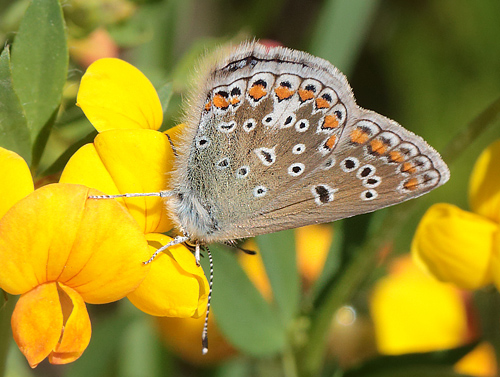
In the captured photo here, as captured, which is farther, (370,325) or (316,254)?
(316,254)

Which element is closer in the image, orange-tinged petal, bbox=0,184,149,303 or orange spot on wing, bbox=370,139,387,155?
orange-tinged petal, bbox=0,184,149,303

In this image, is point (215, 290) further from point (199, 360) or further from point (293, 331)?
point (199, 360)

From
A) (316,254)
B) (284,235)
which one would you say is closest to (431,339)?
(316,254)

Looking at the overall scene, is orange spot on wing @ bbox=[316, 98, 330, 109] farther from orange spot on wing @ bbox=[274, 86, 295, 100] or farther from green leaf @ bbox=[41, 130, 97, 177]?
green leaf @ bbox=[41, 130, 97, 177]

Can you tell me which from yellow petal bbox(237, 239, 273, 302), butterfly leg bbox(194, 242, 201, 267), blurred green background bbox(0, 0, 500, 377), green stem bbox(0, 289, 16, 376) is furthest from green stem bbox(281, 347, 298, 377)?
green stem bbox(0, 289, 16, 376)

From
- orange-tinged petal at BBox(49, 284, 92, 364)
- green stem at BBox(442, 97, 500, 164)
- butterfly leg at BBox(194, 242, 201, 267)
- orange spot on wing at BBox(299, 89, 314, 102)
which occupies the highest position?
green stem at BBox(442, 97, 500, 164)

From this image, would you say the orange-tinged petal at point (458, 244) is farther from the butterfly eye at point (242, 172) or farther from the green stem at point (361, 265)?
the butterfly eye at point (242, 172)

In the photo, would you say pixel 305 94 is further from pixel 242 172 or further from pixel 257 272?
pixel 257 272
